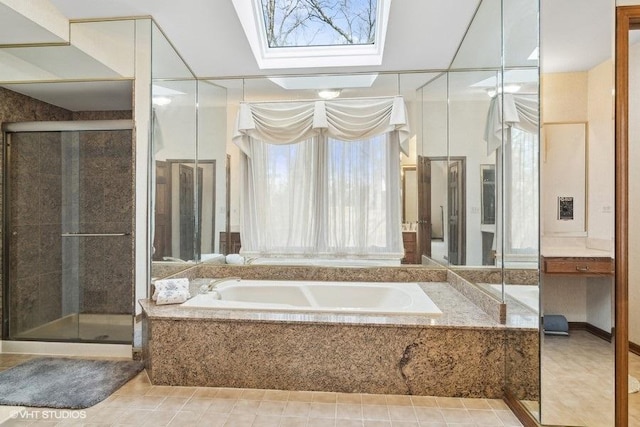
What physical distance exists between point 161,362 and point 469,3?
299cm

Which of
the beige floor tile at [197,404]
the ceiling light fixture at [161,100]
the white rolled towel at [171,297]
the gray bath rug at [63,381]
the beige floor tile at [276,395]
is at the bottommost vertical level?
the gray bath rug at [63,381]

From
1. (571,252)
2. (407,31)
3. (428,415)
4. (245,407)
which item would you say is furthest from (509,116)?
(245,407)

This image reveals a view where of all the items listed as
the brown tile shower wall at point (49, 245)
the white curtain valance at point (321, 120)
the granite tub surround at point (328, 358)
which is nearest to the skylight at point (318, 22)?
the white curtain valance at point (321, 120)

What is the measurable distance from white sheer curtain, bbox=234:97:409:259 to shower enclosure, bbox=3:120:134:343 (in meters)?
1.08

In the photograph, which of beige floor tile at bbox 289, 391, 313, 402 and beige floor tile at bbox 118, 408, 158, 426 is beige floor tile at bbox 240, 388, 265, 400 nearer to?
beige floor tile at bbox 289, 391, 313, 402

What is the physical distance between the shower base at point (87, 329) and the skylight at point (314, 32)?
8.20 ft

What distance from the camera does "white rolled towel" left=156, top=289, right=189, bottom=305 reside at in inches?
89.6

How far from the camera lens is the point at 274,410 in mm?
1805

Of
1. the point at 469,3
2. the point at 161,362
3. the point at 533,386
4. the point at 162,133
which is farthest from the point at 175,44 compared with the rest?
the point at 533,386

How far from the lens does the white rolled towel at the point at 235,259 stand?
10.1 feet

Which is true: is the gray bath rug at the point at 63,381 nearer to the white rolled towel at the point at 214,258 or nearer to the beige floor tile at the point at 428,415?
the white rolled towel at the point at 214,258

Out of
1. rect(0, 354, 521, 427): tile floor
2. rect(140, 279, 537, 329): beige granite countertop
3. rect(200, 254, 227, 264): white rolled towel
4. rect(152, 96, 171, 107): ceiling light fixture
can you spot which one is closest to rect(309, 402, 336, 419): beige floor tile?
rect(0, 354, 521, 427): tile floor

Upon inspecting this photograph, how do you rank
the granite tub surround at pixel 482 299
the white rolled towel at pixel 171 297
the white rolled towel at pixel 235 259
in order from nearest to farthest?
the granite tub surround at pixel 482 299, the white rolled towel at pixel 171 297, the white rolled towel at pixel 235 259

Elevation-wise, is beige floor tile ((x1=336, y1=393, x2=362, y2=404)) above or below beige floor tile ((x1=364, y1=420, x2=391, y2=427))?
above
